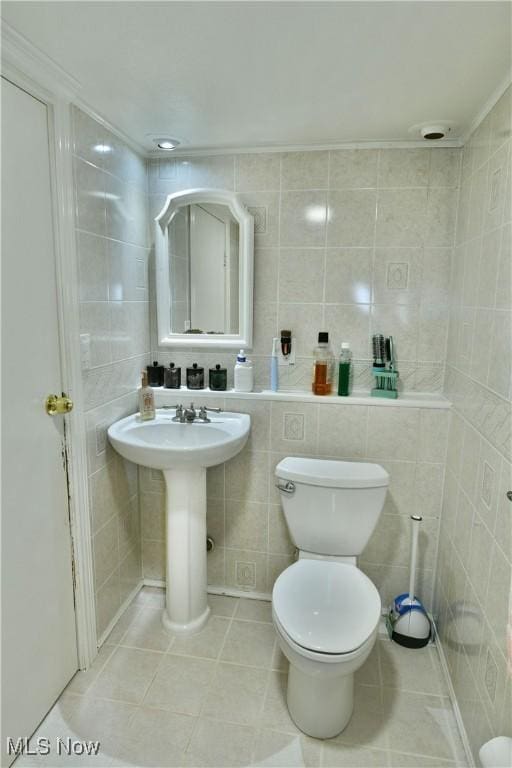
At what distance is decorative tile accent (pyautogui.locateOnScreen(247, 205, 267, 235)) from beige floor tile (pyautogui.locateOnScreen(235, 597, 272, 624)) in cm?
175

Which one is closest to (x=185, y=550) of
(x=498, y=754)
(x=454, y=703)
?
(x=454, y=703)

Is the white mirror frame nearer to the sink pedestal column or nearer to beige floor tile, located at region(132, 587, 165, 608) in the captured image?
the sink pedestal column

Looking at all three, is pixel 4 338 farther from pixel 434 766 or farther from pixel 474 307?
pixel 434 766

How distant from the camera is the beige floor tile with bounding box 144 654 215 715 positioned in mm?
1630

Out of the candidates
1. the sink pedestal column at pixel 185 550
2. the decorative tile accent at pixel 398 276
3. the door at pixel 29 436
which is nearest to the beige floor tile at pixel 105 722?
the door at pixel 29 436

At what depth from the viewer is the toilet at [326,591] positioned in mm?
1371

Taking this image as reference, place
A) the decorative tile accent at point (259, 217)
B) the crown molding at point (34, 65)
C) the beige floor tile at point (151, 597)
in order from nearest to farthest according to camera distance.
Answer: the crown molding at point (34, 65)
the decorative tile accent at point (259, 217)
the beige floor tile at point (151, 597)

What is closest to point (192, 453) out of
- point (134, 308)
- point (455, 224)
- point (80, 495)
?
point (80, 495)

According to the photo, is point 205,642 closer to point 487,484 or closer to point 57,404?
point 57,404

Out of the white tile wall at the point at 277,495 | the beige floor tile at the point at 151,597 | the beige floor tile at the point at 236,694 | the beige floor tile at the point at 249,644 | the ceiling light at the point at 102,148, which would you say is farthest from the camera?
the beige floor tile at the point at 151,597

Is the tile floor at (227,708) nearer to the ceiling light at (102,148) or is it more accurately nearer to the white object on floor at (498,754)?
the white object on floor at (498,754)

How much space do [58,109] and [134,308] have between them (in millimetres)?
811

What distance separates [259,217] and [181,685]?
1.95m

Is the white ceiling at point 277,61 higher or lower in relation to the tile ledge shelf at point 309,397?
higher
